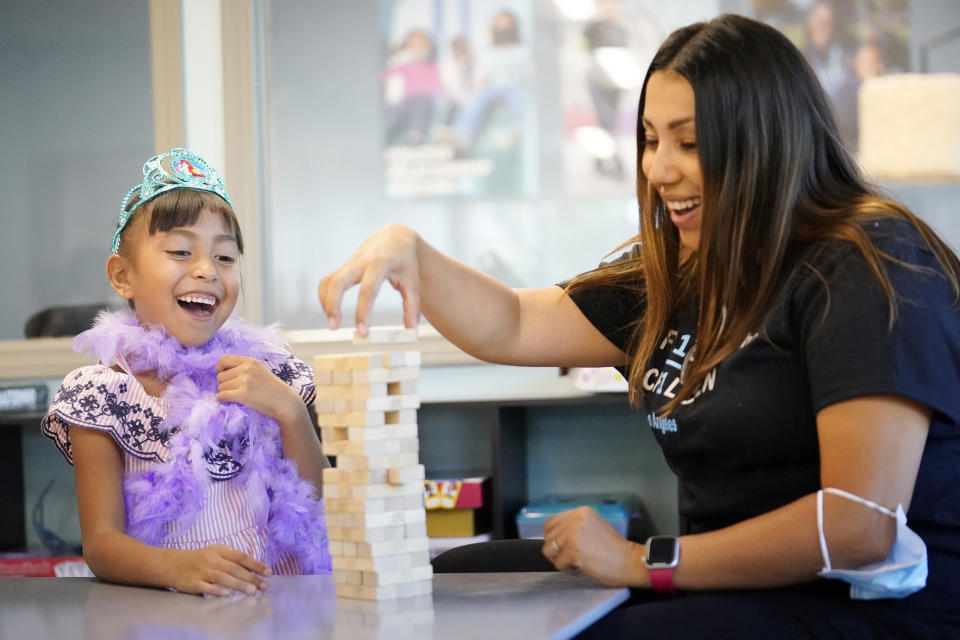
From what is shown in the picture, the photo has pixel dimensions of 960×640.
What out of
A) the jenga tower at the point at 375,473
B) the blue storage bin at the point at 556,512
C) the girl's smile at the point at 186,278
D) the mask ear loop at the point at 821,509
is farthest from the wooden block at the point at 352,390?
the blue storage bin at the point at 556,512

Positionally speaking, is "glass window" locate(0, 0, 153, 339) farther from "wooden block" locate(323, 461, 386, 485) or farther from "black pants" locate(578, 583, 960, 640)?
"black pants" locate(578, 583, 960, 640)

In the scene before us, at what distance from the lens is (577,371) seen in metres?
3.07

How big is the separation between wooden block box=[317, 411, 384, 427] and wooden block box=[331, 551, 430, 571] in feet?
0.49

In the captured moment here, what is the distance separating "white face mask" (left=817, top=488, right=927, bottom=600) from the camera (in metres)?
1.19

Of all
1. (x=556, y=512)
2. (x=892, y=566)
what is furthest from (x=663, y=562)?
A: (x=556, y=512)

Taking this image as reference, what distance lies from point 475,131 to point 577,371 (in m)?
0.91

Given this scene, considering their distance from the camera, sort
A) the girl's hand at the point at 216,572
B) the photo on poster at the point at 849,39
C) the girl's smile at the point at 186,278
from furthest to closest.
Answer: the photo on poster at the point at 849,39
the girl's smile at the point at 186,278
the girl's hand at the point at 216,572

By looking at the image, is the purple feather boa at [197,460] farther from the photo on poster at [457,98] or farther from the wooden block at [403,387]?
the photo on poster at [457,98]

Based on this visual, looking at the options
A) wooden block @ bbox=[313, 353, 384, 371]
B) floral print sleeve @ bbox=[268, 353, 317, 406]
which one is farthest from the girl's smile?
wooden block @ bbox=[313, 353, 384, 371]

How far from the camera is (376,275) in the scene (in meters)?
1.28

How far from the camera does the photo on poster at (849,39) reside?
326 cm

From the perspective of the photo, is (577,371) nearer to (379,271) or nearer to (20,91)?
(379,271)

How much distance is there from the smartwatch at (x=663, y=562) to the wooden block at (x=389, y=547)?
0.26 meters

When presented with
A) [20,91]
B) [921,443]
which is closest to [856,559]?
[921,443]
